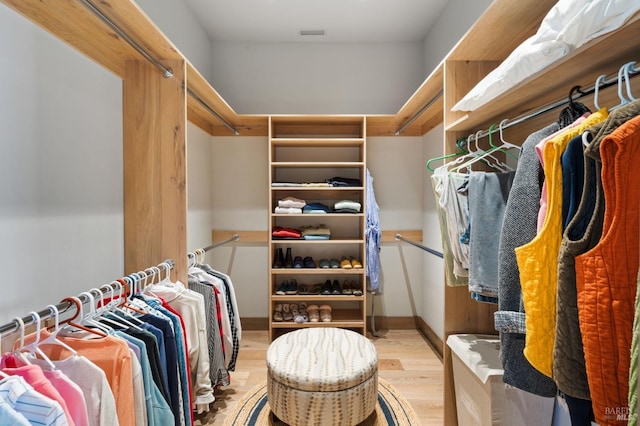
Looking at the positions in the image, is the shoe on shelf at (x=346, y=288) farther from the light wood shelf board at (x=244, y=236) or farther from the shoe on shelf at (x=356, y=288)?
the light wood shelf board at (x=244, y=236)

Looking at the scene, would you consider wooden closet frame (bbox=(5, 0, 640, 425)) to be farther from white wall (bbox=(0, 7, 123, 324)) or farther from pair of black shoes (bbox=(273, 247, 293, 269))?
pair of black shoes (bbox=(273, 247, 293, 269))

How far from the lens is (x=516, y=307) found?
1021 millimetres

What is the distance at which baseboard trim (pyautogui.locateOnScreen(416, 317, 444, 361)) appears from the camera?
108 inches

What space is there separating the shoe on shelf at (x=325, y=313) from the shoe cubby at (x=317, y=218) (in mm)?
19

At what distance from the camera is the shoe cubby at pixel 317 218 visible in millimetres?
2916

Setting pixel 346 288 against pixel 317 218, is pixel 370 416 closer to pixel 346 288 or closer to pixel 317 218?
pixel 346 288

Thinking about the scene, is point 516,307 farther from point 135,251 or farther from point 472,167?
point 135,251

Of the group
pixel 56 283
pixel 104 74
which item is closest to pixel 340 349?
pixel 56 283

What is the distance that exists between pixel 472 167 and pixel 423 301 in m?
1.90

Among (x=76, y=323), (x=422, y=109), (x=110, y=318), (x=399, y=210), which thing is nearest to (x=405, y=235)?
(x=399, y=210)

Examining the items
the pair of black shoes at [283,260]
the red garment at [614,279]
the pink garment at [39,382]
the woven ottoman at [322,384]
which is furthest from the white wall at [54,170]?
the red garment at [614,279]

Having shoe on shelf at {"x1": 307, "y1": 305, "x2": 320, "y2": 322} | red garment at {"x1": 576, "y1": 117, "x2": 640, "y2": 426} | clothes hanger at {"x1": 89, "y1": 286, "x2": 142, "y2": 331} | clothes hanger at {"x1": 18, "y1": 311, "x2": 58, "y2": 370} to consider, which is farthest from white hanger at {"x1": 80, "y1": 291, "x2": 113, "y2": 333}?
shoe on shelf at {"x1": 307, "y1": 305, "x2": 320, "y2": 322}

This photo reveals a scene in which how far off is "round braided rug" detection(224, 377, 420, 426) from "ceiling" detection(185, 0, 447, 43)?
2.87m

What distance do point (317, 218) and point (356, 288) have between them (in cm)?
77
